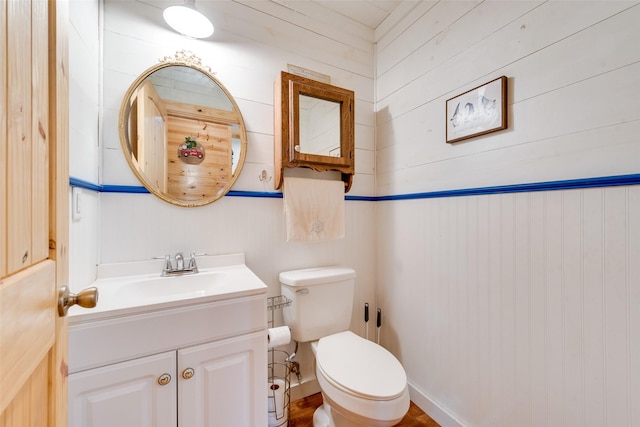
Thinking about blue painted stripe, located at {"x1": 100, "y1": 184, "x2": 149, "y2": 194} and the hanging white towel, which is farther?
the hanging white towel

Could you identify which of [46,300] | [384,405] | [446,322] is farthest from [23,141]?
[446,322]

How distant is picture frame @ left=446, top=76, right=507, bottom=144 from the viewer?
42.3 inches

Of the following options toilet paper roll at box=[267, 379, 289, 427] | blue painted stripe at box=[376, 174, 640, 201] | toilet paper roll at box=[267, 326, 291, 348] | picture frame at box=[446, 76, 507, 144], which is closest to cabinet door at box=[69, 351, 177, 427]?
toilet paper roll at box=[267, 326, 291, 348]

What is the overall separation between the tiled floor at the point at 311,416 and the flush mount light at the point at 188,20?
6.62 ft

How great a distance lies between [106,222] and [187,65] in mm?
829

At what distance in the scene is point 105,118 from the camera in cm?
113

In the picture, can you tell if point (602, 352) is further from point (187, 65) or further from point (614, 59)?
point (187, 65)

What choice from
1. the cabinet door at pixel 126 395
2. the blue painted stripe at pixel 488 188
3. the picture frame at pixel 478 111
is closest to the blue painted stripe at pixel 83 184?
the blue painted stripe at pixel 488 188

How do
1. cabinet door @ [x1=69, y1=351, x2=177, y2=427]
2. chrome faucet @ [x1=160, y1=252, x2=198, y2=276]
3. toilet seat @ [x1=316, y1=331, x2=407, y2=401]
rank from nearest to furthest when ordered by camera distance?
cabinet door @ [x1=69, y1=351, x2=177, y2=427] < toilet seat @ [x1=316, y1=331, x2=407, y2=401] < chrome faucet @ [x1=160, y1=252, x2=198, y2=276]

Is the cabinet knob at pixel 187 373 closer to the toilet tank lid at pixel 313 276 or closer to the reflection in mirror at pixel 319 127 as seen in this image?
the toilet tank lid at pixel 313 276

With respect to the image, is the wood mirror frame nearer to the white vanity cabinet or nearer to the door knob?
the white vanity cabinet

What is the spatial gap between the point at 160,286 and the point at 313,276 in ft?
2.35

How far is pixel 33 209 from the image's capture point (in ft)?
1.34

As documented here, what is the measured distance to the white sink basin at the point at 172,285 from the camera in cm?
107
